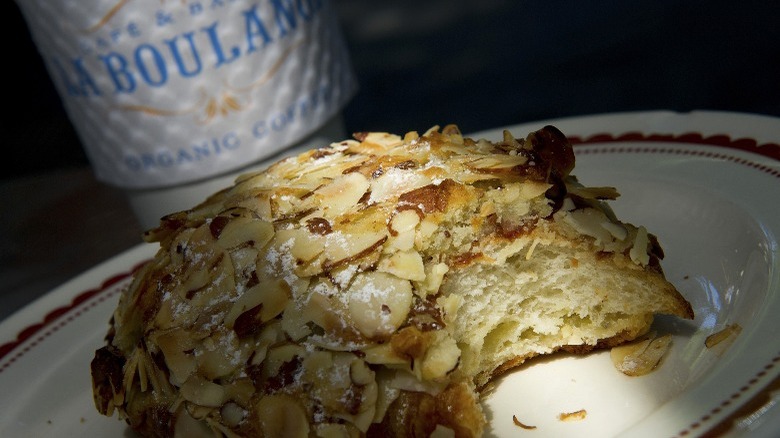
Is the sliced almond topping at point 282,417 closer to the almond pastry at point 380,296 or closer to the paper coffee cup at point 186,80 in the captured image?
the almond pastry at point 380,296

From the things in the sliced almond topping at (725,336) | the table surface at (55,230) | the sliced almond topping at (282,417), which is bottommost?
the table surface at (55,230)

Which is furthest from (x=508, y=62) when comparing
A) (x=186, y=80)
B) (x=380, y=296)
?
(x=380, y=296)

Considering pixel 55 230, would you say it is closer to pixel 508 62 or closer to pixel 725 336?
pixel 508 62

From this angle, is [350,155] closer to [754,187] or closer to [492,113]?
[754,187]

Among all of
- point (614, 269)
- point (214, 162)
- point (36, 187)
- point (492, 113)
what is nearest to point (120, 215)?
point (36, 187)

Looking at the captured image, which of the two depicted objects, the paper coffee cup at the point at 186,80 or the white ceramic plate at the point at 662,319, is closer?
the white ceramic plate at the point at 662,319

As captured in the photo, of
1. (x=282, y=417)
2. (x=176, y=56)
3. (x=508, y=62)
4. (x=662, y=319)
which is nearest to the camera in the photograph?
(x=282, y=417)

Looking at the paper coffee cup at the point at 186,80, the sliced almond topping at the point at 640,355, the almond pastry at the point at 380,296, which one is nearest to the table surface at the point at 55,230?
the paper coffee cup at the point at 186,80

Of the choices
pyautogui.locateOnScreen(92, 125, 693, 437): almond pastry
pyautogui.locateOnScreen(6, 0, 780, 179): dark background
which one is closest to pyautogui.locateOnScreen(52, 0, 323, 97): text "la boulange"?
pyautogui.locateOnScreen(92, 125, 693, 437): almond pastry
